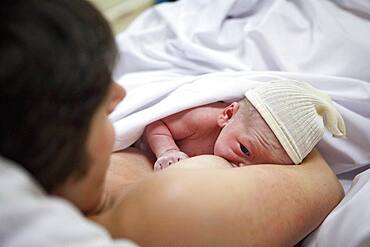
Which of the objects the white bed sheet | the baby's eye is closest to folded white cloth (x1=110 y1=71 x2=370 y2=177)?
the white bed sheet

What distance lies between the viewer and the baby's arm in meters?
0.94

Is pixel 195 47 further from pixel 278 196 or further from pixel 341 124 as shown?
pixel 278 196

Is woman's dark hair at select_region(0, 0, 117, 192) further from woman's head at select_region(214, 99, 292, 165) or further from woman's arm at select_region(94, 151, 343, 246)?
woman's head at select_region(214, 99, 292, 165)

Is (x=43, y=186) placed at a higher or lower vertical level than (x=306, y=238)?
higher

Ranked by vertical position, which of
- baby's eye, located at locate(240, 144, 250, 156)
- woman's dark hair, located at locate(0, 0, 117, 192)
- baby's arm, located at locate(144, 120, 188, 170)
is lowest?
baby's arm, located at locate(144, 120, 188, 170)

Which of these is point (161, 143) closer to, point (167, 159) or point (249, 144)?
point (167, 159)

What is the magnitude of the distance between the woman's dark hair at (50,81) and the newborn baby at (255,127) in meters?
0.44

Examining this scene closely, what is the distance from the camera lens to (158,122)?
1.01 metres

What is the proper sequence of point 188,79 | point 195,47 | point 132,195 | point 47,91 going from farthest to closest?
point 195,47, point 188,79, point 132,195, point 47,91

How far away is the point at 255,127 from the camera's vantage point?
0.91 metres

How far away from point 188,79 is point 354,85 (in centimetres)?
37

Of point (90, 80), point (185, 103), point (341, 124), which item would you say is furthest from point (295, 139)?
point (90, 80)

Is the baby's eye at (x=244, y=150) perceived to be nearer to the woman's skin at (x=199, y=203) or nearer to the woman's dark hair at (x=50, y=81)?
the woman's skin at (x=199, y=203)

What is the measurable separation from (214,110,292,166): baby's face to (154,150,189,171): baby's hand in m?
0.07
